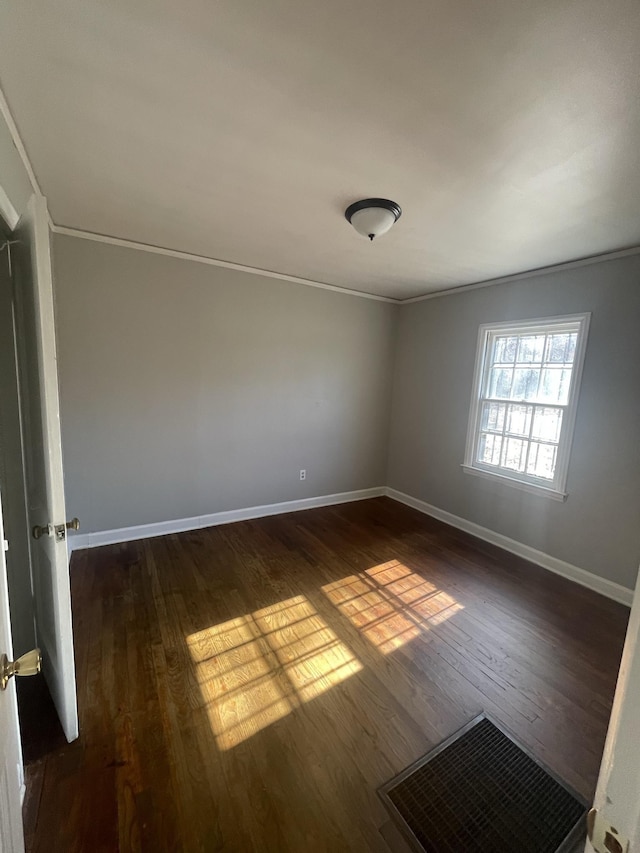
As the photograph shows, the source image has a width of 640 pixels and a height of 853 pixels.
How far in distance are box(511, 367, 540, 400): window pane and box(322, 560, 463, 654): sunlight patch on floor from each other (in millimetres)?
1886

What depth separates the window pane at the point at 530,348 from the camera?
3.15m

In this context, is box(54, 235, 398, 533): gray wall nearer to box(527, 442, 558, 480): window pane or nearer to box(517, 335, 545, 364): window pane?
box(517, 335, 545, 364): window pane

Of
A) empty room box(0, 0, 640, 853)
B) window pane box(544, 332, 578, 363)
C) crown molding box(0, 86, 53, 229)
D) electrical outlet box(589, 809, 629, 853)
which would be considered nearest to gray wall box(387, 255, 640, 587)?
empty room box(0, 0, 640, 853)

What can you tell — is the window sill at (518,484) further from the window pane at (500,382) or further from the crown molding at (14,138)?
the crown molding at (14,138)

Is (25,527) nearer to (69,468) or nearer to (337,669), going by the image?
(69,468)

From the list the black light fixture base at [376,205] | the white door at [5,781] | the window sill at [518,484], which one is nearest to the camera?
the white door at [5,781]

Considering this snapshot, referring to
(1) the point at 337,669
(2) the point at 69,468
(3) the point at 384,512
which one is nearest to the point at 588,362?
(3) the point at 384,512

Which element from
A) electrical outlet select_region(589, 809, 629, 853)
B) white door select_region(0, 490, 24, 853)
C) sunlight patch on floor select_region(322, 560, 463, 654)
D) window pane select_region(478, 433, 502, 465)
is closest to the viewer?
electrical outlet select_region(589, 809, 629, 853)

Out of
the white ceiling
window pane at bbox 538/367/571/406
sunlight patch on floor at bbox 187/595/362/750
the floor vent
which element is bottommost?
the floor vent

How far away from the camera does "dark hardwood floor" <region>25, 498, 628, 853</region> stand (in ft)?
4.14

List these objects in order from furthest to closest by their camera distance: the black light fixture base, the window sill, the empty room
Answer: the window sill
the black light fixture base
the empty room

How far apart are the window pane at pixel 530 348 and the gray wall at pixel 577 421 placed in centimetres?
20

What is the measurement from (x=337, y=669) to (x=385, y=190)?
2562mm

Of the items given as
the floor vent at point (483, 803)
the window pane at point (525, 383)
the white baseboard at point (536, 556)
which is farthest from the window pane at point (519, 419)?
the floor vent at point (483, 803)
